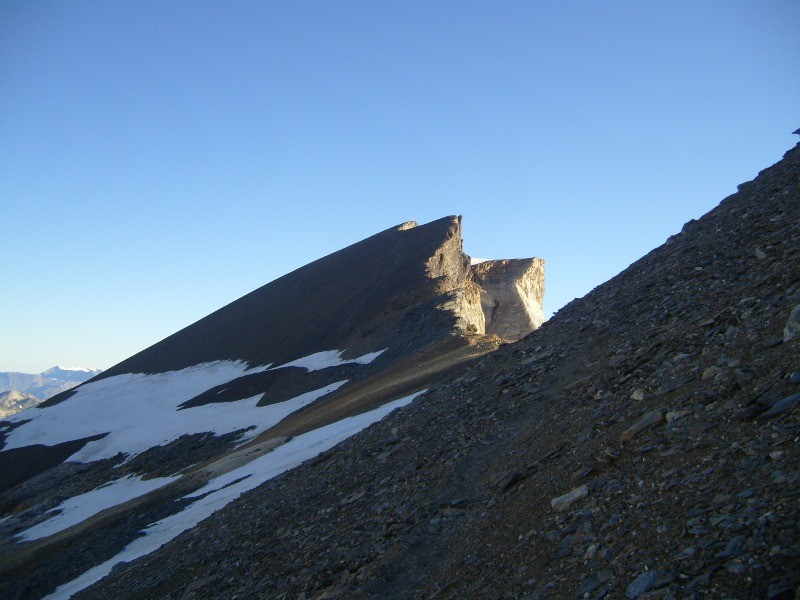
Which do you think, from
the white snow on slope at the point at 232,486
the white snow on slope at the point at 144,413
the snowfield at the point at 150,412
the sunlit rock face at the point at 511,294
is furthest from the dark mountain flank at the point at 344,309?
the white snow on slope at the point at 232,486

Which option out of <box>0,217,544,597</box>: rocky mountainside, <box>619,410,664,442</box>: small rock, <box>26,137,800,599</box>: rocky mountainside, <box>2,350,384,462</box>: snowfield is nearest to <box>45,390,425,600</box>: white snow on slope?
<box>0,217,544,597</box>: rocky mountainside

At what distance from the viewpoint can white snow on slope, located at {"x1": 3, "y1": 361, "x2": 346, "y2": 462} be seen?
49.2m

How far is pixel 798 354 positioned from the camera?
1015 centimetres

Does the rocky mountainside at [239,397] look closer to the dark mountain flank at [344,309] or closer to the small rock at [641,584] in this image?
the dark mountain flank at [344,309]

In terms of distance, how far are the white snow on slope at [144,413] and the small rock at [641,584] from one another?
38079 millimetres

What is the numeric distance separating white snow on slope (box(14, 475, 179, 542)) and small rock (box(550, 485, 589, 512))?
105 ft

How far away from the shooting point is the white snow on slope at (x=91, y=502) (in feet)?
120

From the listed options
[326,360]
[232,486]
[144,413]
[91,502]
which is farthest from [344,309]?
[232,486]

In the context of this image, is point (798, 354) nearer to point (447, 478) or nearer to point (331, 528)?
point (447, 478)

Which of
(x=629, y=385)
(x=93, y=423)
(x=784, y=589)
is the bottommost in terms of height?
(x=784, y=589)

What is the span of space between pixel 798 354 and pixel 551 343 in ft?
34.9

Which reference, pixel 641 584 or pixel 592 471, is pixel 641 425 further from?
pixel 641 584

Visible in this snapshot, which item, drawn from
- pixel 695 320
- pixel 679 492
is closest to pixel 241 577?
pixel 679 492

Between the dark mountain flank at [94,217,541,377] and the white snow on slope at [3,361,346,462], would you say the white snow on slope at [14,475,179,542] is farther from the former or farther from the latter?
the dark mountain flank at [94,217,541,377]
